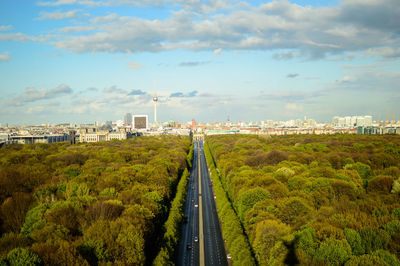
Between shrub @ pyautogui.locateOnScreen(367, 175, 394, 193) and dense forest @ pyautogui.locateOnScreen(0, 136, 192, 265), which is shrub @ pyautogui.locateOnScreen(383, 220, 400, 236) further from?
dense forest @ pyautogui.locateOnScreen(0, 136, 192, 265)

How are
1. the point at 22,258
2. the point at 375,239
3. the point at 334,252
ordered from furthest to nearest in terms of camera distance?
the point at 375,239
the point at 334,252
the point at 22,258

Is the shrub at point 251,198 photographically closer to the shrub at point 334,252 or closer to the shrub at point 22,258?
the shrub at point 334,252

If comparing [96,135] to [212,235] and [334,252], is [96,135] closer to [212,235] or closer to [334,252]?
[212,235]

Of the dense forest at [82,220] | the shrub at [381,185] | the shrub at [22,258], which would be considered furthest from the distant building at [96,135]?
the shrub at [22,258]

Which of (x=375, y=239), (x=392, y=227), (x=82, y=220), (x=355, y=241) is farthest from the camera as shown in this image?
(x=82, y=220)

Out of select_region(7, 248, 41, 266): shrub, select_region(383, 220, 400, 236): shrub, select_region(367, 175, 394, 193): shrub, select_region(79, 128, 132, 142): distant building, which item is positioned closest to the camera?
select_region(7, 248, 41, 266): shrub

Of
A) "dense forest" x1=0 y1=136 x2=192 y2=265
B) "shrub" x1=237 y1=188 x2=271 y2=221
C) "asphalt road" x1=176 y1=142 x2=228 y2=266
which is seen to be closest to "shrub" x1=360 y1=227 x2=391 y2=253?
"asphalt road" x1=176 y1=142 x2=228 y2=266

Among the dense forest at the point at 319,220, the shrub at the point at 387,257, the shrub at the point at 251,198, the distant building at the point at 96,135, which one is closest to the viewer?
the shrub at the point at 387,257

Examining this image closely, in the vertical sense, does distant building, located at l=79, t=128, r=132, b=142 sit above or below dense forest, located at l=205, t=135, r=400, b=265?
above

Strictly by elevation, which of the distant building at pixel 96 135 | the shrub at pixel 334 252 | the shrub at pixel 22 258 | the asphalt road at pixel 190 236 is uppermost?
the distant building at pixel 96 135

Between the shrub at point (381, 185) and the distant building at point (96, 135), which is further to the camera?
the distant building at point (96, 135)

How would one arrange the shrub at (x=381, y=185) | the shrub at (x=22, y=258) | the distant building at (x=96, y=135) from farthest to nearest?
the distant building at (x=96, y=135), the shrub at (x=381, y=185), the shrub at (x=22, y=258)

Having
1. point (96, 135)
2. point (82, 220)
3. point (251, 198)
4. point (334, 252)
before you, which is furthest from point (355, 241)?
point (96, 135)

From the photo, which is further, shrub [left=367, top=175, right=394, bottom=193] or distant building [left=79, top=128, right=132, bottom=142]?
distant building [left=79, top=128, right=132, bottom=142]
